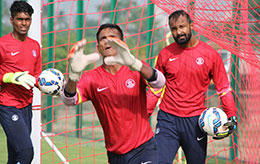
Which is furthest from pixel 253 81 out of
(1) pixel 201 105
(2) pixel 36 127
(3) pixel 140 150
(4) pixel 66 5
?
(4) pixel 66 5

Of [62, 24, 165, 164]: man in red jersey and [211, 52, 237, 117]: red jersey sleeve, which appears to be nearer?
[62, 24, 165, 164]: man in red jersey

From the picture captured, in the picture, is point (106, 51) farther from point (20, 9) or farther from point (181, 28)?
point (20, 9)

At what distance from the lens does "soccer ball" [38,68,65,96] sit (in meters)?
4.39

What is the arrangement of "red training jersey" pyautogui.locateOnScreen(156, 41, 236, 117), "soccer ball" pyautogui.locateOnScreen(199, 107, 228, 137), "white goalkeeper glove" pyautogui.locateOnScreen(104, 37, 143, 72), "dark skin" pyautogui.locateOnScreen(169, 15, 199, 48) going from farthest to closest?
"red training jersey" pyautogui.locateOnScreen(156, 41, 236, 117), "dark skin" pyautogui.locateOnScreen(169, 15, 199, 48), "soccer ball" pyautogui.locateOnScreen(199, 107, 228, 137), "white goalkeeper glove" pyautogui.locateOnScreen(104, 37, 143, 72)

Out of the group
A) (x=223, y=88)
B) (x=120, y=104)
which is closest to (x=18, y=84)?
(x=120, y=104)

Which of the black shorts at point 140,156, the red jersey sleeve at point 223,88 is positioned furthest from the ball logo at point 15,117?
the red jersey sleeve at point 223,88

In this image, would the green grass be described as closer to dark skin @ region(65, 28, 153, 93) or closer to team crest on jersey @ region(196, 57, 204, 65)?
team crest on jersey @ region(196, 57, 204, 65)

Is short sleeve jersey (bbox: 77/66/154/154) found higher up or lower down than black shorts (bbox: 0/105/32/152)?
higher up

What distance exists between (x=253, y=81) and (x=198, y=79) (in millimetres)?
2581

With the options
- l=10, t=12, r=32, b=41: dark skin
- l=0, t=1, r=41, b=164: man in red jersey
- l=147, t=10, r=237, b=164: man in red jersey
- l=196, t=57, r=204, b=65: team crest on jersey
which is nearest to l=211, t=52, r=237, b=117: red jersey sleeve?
l=147, t=10, r=237, b=164: man in red jersey

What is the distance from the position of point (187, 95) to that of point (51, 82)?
1.37 m

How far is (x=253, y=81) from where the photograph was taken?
7.28 metres

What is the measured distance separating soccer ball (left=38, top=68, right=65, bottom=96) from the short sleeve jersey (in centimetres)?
71

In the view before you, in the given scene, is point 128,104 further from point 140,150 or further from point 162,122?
point 162,122
